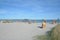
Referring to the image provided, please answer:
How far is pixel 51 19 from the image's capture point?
81.9 inches

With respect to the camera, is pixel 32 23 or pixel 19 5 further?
pixel 32 23

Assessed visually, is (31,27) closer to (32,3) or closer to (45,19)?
(45,19)

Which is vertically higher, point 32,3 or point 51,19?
point 32,3

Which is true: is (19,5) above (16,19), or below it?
above

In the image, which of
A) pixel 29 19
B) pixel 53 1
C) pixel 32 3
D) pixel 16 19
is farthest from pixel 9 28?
pixel 53 1

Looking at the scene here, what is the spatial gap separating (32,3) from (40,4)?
135 millimetres

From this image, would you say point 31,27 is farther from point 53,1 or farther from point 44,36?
point 53,1

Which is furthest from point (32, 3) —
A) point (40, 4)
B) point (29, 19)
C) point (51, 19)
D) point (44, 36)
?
point (44, 36)

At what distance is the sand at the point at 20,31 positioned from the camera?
1980mm

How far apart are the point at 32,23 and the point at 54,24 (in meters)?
0.40

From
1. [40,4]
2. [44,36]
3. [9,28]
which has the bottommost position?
[44,36]

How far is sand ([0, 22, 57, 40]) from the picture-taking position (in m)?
1.98

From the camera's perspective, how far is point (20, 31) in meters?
2.09

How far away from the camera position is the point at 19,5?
2037mm
